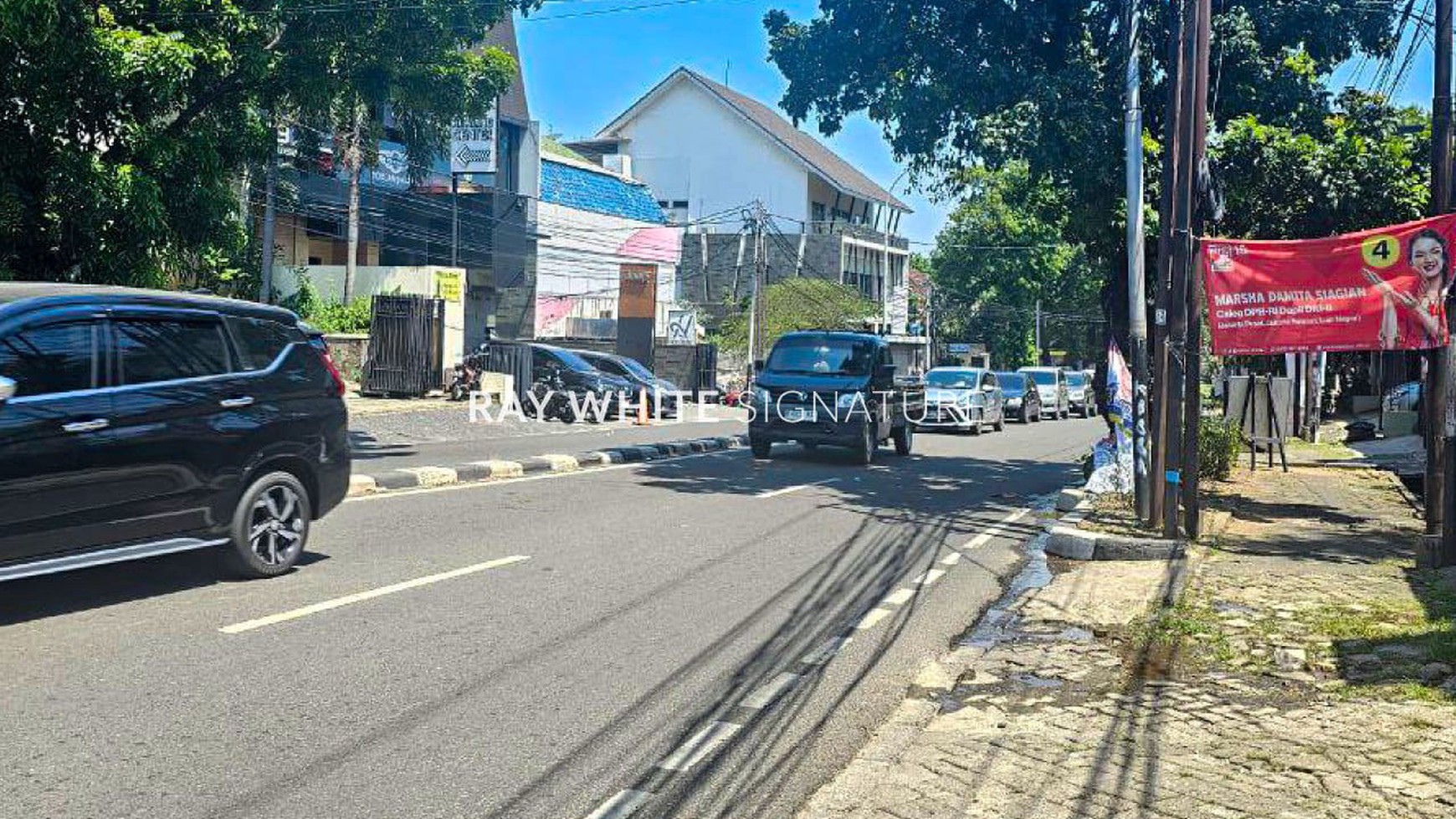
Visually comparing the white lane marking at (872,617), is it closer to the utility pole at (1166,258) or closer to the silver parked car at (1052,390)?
the utility pole at (1166,258)

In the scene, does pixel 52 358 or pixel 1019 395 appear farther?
pixel 1019 395

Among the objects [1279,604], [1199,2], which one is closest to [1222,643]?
[1279,604]

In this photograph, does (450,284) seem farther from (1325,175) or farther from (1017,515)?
(1325,175)

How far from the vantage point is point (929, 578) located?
31.5 ft

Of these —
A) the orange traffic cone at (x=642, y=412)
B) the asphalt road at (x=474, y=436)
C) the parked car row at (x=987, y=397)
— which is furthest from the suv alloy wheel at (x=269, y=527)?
the orange traffic cone at (x=642, y=412)

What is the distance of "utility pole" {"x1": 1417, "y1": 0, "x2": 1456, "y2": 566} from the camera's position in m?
9.50

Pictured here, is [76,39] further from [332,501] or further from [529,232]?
[529,232]

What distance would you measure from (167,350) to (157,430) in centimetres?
59

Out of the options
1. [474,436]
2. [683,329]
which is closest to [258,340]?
[474,436]

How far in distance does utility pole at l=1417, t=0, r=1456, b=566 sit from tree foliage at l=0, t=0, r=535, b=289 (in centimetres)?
1092

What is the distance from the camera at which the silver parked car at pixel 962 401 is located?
97.8ft

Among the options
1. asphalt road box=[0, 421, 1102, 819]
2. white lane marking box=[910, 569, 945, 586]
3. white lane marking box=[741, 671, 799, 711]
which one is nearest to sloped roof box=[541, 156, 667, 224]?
asphalt road box=[0, 421, 1102, 819]

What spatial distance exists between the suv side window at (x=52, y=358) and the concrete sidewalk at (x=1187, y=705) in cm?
485

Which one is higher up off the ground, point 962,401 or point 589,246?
point 589,246
